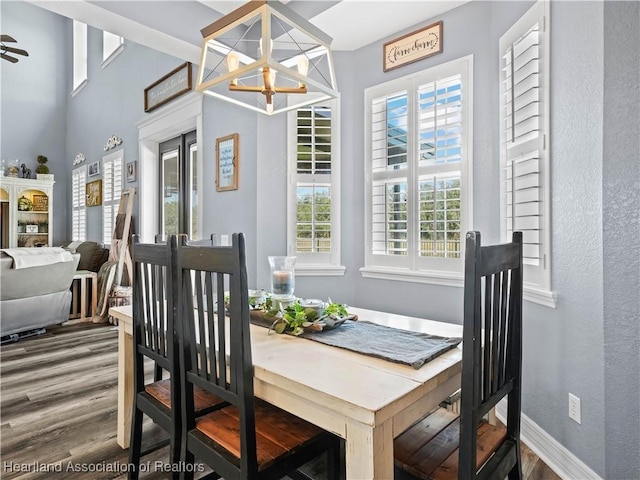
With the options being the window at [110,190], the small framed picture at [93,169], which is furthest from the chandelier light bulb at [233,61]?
the small framed picture at [93,169]

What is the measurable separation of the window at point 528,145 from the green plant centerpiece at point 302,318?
1.10 meters

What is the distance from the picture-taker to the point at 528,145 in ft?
7.03

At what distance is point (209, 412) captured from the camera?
1515 millimetres

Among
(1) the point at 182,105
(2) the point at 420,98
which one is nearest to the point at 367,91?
(2) the point at 420,98

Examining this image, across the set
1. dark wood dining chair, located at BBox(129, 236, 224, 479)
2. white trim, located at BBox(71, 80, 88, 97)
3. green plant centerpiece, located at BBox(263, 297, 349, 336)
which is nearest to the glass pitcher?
green plant centerpiece, located at BBox(263, 297, 349, 336)

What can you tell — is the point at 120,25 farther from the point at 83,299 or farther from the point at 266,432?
the point at 83,299

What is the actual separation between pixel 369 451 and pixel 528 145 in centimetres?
190

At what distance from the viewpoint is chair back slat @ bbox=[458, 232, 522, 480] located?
1053 mm

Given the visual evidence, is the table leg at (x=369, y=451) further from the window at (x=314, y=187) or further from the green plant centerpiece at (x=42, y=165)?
the green plant centerpiece at (x=42, y=165)

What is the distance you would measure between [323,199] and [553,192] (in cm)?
188

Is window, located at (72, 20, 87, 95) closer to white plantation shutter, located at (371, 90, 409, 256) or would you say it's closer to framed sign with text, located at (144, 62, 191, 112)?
framed sign with text, located at (144, 62, 191, 112)

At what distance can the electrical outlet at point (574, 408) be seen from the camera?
5.75ft

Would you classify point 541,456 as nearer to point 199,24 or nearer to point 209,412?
point 209,412

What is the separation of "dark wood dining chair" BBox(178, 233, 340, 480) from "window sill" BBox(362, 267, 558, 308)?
4.32 ft
